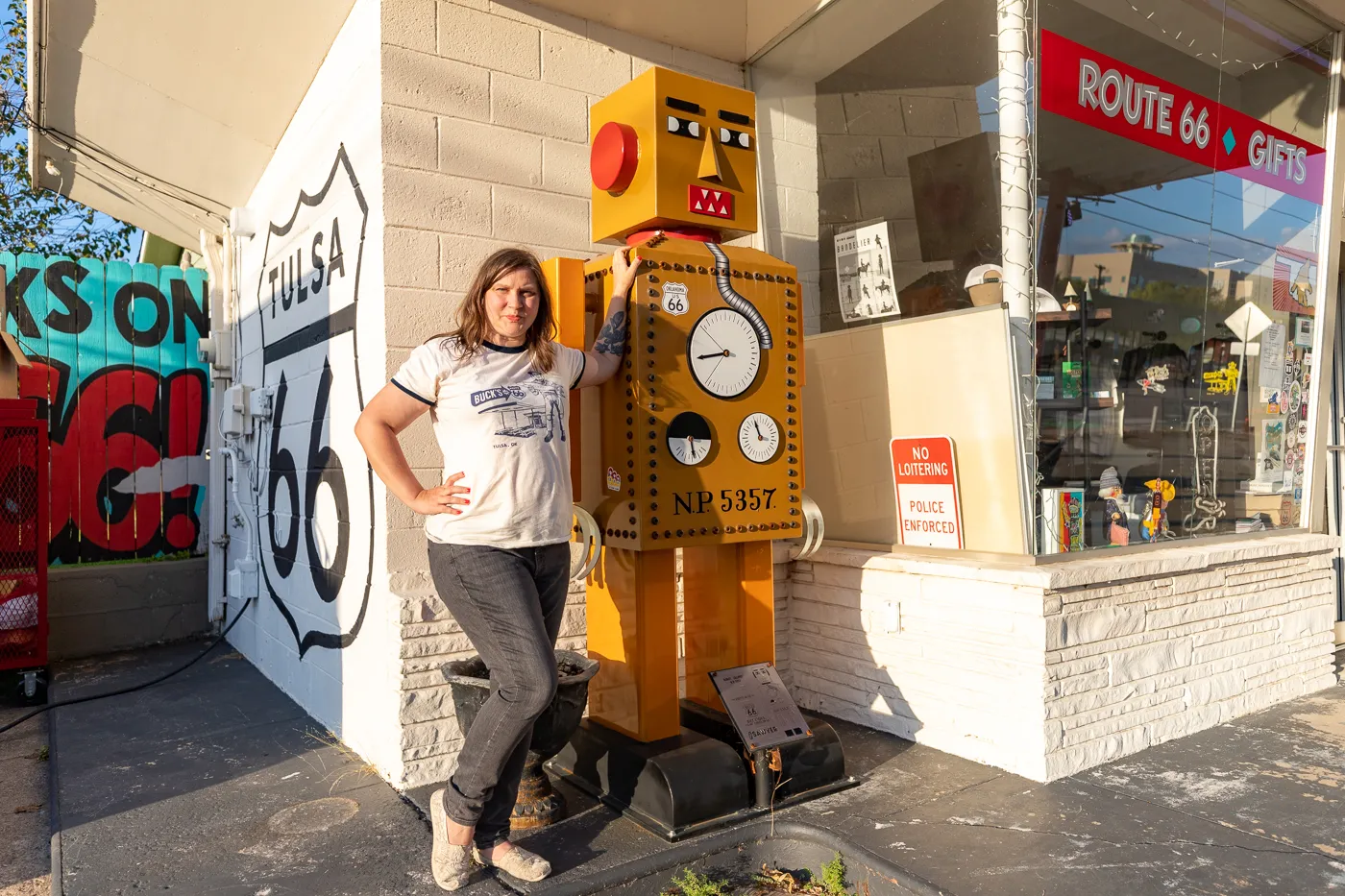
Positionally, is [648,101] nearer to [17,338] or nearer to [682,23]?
[682,23]

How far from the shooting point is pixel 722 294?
10.6 feet

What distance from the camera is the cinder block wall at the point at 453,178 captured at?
342 centimetres

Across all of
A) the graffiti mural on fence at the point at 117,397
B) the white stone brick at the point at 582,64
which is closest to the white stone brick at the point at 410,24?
the white stone brick at the point at 582,64

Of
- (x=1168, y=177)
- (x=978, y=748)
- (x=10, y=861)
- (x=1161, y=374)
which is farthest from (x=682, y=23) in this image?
(x=10, y=861)

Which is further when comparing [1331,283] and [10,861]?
[1331,283]

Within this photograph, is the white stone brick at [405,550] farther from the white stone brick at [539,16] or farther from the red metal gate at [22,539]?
the red metal gate at [22,539]

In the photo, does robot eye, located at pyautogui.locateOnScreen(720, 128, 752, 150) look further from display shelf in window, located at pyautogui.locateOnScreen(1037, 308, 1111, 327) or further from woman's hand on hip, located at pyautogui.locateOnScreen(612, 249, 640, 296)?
display shelf in window, located at pyautogui.locateOnScreen(1037, 308, 1111, 327)

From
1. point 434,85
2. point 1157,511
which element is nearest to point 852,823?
point 1157,511

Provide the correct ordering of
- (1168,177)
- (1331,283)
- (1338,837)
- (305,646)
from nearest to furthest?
(1338,837) → (1168,177) → (305,646) → (1331,283)

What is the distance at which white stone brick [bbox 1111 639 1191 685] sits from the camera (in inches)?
145

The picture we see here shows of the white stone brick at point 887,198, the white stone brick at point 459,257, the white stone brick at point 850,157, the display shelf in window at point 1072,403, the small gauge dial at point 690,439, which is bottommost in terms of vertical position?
the small gauge dial at point 690,439

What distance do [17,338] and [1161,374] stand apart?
6907mm

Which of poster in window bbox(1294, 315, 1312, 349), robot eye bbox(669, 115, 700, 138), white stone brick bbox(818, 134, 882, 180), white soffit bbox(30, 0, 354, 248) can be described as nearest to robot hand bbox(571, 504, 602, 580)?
robot eye bbox(669, 115, 700, 138)

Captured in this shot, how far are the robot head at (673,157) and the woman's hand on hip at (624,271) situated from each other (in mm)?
207
